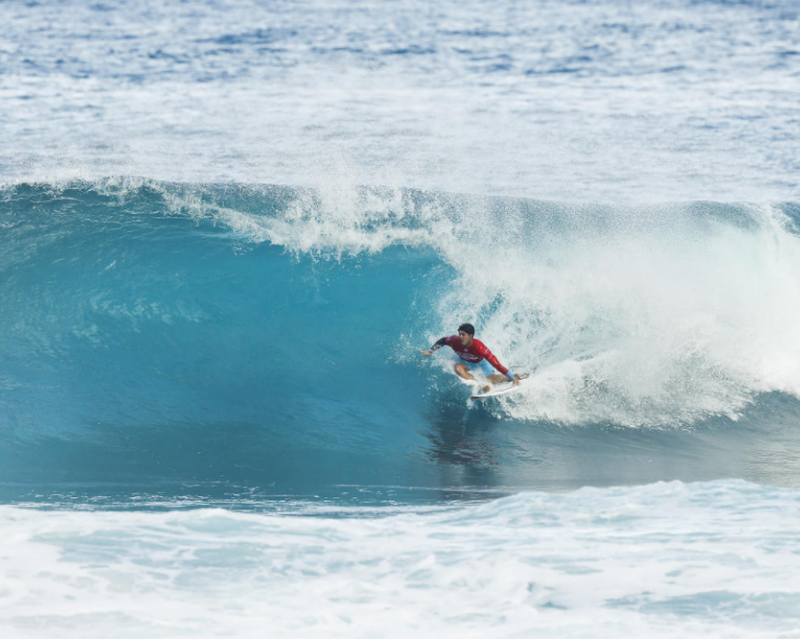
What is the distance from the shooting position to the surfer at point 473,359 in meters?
8.55

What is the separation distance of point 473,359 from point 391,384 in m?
1.15

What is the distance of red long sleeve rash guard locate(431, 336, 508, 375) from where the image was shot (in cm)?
859

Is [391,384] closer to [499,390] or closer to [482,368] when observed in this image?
[482,368]

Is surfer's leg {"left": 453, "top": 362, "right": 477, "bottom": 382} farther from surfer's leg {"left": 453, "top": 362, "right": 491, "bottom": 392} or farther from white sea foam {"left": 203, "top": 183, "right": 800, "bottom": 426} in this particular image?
white sea foam {"left": 203, "top": 183, "right": 800, "bottom": 426}

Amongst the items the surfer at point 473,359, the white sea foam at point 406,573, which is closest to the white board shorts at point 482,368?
the surfer at point 473,359

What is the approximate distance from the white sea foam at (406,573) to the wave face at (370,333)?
1.38 m

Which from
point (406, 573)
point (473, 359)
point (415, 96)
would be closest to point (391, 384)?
point (473, 359)

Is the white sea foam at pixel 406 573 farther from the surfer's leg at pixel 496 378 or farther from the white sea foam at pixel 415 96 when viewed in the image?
the white sea foam at pixel 415 96

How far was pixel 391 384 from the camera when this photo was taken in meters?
9.37

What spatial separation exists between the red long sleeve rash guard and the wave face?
1.86ft

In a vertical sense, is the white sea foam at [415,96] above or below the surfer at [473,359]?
above

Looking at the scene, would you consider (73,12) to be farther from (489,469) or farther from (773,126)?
(489,469)

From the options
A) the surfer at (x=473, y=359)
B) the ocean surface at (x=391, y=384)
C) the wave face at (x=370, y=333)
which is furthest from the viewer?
the surfer at (x=473, y=359)

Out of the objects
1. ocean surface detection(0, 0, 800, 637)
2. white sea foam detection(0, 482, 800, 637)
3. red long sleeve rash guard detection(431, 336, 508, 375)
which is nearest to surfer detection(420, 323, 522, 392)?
red long sleeve rash guard detection(431, 336, 508, 375)
